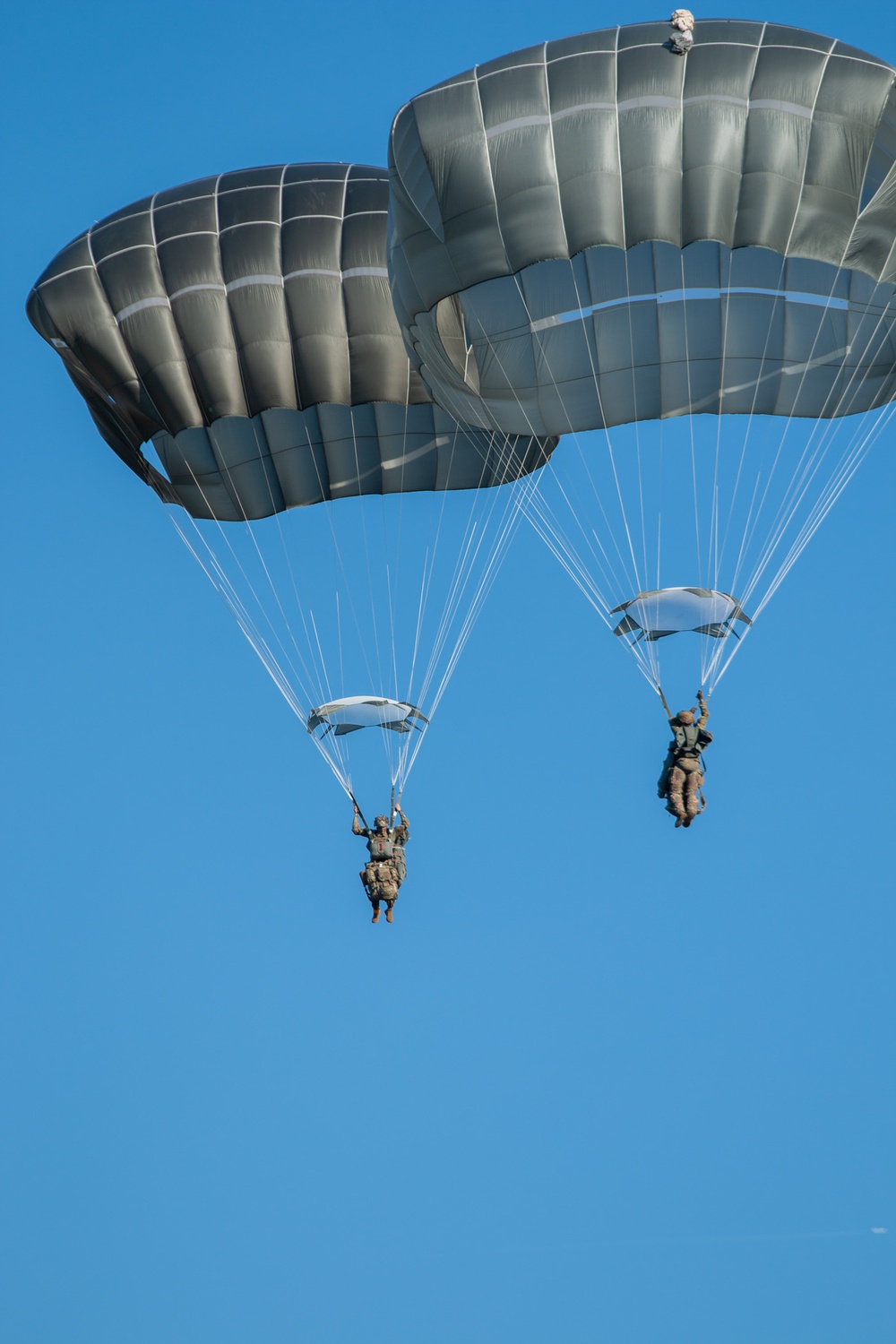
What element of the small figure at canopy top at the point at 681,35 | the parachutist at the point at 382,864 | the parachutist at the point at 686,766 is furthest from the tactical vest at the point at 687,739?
the small figure at canopy top at the point at 681,35

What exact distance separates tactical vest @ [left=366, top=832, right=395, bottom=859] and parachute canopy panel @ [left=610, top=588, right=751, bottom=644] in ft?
10.0

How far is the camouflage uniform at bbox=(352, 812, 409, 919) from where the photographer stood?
21.3 metres

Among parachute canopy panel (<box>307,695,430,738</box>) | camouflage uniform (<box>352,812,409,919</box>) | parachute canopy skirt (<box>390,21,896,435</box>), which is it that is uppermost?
parachute canopy skirt (<box>390,21,896,435</box>)

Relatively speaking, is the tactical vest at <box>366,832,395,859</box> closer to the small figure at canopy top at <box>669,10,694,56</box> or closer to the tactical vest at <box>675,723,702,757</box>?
the tactical vest at <box>675,723,702,757</box>

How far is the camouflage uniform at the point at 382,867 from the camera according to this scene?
69.8 feet

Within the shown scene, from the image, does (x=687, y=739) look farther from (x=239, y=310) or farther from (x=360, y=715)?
(x=239, y=310)

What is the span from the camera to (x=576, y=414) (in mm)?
22172

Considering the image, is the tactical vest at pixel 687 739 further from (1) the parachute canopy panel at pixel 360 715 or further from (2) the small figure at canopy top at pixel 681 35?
(2) the small figure at canopy top at pixel 681 35

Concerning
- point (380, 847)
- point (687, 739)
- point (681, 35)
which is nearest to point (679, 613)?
point (687, 739)

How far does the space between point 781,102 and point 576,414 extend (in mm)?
4074

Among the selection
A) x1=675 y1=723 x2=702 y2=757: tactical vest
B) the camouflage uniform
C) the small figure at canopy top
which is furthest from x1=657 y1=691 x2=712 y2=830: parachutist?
the small figure at canopy top

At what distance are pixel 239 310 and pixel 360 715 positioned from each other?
459cm

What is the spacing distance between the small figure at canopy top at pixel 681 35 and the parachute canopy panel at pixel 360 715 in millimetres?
6958

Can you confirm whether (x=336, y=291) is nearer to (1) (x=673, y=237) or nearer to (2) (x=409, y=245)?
(2) (x=409, y=245)
